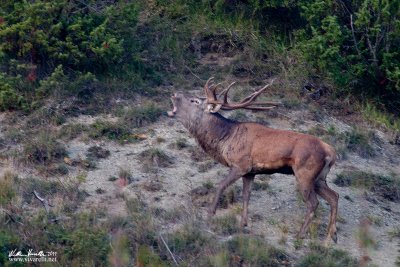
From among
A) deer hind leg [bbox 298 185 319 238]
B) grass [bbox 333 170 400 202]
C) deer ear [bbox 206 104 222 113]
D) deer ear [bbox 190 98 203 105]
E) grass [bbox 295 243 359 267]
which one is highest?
deer ear [bbox 190 98 203 105]

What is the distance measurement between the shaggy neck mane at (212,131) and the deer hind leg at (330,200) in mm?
1473

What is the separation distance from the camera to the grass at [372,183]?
51.7 feet

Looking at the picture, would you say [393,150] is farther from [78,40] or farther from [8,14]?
[8,14]

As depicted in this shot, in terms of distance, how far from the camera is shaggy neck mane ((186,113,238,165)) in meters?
14.3

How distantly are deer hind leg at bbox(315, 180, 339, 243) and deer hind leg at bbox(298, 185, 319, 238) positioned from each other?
31 cm

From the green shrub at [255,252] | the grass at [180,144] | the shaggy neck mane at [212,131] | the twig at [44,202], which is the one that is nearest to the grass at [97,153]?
the grass at [180,144]

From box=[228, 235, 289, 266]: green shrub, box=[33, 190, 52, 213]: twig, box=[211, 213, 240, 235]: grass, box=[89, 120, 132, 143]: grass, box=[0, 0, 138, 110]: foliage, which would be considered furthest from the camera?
box=[0, 0, 138, 110]: foliage

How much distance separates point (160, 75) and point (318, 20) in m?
3.23

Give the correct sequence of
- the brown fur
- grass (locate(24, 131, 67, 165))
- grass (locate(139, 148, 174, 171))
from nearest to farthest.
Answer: the brown fur, grass (locate(24, 131, 67, 165)), grass (locate(139, 148, 174, 171))

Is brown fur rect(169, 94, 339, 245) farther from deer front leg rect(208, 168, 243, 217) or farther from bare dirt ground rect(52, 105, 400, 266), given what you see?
bare dirt ground rect(52, 105, 400, 266)

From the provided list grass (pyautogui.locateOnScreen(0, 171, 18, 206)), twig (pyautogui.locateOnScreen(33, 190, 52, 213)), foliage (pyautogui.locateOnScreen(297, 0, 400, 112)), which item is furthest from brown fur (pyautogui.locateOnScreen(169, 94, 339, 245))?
foliage (pyautogui.locateOnScreen(297, 0, 400, 112))

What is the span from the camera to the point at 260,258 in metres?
12.5

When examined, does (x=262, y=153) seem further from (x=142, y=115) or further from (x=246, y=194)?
(x=142, y=115)

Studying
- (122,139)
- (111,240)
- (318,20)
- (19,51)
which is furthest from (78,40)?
(111,240)
